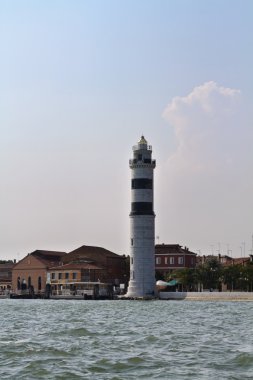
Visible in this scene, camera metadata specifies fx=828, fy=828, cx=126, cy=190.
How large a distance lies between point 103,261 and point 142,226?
35.4m

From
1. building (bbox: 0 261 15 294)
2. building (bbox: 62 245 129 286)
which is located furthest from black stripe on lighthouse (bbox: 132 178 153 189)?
building (bbox: 0 261 15 294)

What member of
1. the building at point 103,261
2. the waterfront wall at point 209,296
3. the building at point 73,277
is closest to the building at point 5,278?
the building at point 73,277

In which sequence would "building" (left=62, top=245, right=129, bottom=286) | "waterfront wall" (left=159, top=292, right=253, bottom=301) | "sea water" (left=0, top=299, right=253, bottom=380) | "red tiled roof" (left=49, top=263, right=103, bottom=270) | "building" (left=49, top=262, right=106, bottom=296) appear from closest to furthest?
"sea water" (left=0, top=299, right=253, bottom=380), "waterfront wall" (left=159, top=292, right=253, bottom=301), "building" (left=49, top=262, right=106, bottom=296), "red tiled roof" (left=49, top=263, right=103, bottom=270), "building" (left=62, top=245, right=129, bottom=286)

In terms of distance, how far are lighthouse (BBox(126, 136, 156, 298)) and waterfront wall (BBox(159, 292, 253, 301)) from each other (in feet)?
14.4

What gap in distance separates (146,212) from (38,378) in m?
97.5

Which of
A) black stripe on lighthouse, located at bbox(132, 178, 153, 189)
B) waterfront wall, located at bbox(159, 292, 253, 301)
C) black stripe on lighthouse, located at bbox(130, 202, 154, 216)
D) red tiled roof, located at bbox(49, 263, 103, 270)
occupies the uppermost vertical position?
black stripe on lighthouse, located at bbox(132, 178, 153, 189)

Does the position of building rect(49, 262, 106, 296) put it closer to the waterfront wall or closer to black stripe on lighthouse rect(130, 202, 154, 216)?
the waterfront wall

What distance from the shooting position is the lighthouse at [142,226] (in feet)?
399

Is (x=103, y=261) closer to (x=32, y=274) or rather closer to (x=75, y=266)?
(x=75, y=266)

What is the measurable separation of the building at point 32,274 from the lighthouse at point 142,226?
3297 centimetres

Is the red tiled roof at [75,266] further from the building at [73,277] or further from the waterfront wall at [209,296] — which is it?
the waterfront wall at [209,296]

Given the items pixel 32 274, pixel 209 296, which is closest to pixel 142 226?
pixel 209 296

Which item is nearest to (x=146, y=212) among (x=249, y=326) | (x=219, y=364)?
(x=249, y=326)

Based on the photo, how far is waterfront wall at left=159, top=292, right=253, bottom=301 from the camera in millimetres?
121500
